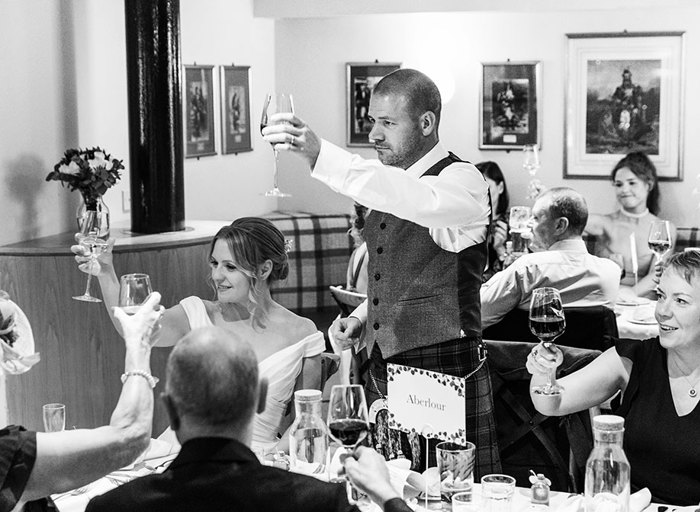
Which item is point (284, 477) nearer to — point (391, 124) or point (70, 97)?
point (391, 124)

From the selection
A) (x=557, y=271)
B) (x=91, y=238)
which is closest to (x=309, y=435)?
(x=91, y=238)

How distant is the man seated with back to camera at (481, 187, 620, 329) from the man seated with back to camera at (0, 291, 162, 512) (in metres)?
2.58

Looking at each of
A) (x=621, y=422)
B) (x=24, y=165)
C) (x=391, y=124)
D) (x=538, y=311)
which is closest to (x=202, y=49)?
(x=24, y=165)

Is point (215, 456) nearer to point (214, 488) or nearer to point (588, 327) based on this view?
point (214, 488)

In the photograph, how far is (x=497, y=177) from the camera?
283 inches

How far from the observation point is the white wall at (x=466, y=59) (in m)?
7.10

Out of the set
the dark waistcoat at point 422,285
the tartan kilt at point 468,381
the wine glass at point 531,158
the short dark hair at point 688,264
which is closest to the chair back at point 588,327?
the tartan kilt at point 468,381

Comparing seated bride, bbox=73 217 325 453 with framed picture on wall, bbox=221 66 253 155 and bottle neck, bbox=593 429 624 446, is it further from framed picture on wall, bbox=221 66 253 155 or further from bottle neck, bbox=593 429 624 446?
framed picture on wall, bbox=221 66 253 155

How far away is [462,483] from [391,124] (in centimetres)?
121

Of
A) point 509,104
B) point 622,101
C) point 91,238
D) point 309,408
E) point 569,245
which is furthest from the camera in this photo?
point 509,104

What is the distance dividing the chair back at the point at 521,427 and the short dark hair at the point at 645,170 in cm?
344

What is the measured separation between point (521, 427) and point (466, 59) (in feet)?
13.8

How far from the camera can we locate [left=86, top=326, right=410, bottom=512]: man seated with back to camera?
70.7 inches

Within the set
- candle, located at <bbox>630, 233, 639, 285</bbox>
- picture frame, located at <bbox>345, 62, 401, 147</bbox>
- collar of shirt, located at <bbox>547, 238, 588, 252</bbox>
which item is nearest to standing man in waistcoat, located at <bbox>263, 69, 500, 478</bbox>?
collar of shirt, located at <bbox>547, 238, 588, 252</bbox>
